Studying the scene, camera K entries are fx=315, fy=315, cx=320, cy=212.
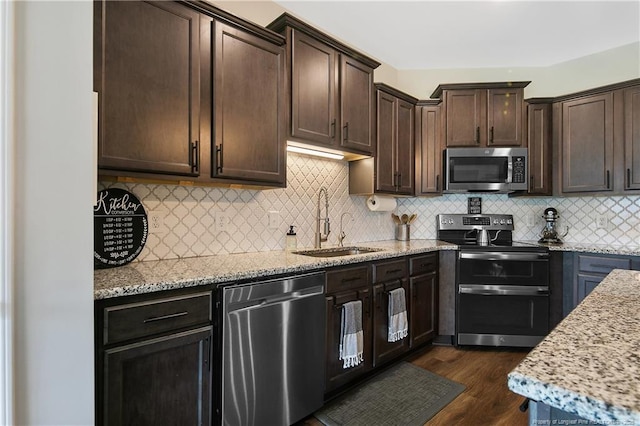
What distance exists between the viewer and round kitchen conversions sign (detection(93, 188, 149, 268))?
1585mm

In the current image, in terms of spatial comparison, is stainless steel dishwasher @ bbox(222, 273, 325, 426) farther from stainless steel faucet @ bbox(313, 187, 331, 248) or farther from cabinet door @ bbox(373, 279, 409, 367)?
stainless steel faucet @ bbox(313, 187, 331, 248)

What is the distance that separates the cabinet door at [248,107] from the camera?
1829 mm

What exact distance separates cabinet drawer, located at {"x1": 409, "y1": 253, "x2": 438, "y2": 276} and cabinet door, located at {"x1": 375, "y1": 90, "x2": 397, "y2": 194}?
0.70 metres

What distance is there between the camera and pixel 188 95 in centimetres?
171

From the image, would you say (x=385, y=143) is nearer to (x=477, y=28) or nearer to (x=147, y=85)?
(x=477, y=28)

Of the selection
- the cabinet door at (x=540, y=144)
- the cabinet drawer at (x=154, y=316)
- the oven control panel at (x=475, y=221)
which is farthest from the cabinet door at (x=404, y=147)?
the cabinet drawer at (x=154, y=316)

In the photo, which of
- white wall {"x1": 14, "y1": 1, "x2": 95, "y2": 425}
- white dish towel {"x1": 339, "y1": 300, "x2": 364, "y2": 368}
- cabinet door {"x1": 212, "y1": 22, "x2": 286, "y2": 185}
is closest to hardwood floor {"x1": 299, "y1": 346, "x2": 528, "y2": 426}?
white dish towel {"x1": 339, "y1": 300, "x2": 364, "y2": 368}

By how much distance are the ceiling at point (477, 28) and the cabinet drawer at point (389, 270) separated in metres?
2.05

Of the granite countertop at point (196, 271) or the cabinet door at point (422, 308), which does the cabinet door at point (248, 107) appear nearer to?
the granite countertop at point (196, 271)

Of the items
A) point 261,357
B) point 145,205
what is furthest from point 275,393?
point 145,205

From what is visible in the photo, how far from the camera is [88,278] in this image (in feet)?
3.67

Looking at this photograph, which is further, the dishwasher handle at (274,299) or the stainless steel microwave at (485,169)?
the stainless steel microwave at (485,169)

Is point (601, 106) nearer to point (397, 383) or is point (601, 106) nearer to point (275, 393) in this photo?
point (397, 383)

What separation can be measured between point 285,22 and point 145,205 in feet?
4.92
